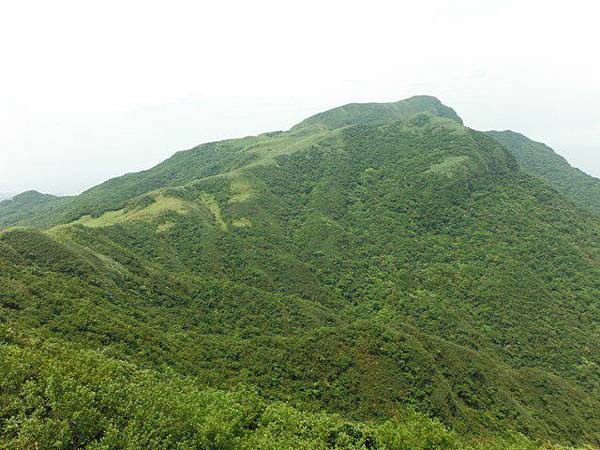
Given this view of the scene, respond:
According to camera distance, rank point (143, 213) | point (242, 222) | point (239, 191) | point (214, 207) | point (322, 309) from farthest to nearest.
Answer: point (239, 191) → point (214, 207) → point (242, 222) → point (143, 213) → point (322, 309)

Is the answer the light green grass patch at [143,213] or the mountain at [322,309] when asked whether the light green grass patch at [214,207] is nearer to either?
the mountain at [322,309]

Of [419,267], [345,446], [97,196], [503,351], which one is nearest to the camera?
[345,446]

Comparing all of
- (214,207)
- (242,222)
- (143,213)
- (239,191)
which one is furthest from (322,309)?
(143,213)

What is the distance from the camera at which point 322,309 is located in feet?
324

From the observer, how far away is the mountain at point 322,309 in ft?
115

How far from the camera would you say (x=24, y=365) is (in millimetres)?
28531

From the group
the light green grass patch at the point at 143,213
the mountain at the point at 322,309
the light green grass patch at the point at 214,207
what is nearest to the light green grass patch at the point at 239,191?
the mountain at the point at 322,309

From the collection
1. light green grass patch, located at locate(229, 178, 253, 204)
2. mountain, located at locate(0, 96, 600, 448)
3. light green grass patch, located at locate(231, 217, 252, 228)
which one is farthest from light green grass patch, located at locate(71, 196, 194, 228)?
light green grass patch, located at locate(229, 178, 253, 204)

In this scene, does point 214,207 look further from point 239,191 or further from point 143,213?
point 143,213

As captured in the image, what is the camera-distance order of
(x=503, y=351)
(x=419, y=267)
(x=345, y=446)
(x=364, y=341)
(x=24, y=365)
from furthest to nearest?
(x=419, y=267) < (x=503, y=351) < (x=364, y=341) < (x=345, y=446) < (x=24, y=365)

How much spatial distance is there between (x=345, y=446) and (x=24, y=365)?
97.6ft

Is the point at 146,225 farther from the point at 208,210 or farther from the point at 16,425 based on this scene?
the point at 16,425

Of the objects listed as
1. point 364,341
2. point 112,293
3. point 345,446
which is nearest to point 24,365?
point 345,446

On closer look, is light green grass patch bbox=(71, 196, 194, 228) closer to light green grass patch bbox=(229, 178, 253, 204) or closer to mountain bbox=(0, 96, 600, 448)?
mountain bbox=(0, 96, 600, 448)
